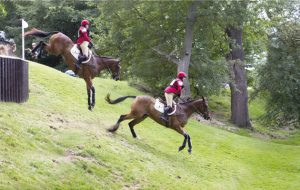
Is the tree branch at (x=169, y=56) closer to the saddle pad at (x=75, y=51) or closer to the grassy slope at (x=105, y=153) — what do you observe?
the grassy slope at (x=105, y=153)

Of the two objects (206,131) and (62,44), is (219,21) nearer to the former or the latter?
(206,131)

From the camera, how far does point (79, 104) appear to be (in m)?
19.2

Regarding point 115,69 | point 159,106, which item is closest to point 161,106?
point 159,106

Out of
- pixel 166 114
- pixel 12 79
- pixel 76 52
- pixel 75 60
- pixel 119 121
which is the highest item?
pixel 76 52

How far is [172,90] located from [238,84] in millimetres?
17789

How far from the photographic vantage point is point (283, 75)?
96.4ft

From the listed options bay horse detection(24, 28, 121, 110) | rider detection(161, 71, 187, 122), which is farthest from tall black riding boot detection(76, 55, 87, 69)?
rider detection(161, 71, 187, 122)

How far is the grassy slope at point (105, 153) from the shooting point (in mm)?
11055

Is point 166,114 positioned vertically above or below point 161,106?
below

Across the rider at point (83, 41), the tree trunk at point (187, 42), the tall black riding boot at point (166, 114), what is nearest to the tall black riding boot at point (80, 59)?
the rider at point (83, 41)

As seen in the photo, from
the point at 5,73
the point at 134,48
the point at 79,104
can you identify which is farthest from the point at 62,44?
the point at 134,48

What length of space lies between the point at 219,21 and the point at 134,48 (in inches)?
234

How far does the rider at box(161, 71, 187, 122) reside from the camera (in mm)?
14857

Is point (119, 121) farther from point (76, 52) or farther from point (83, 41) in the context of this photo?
point (83, 41)
